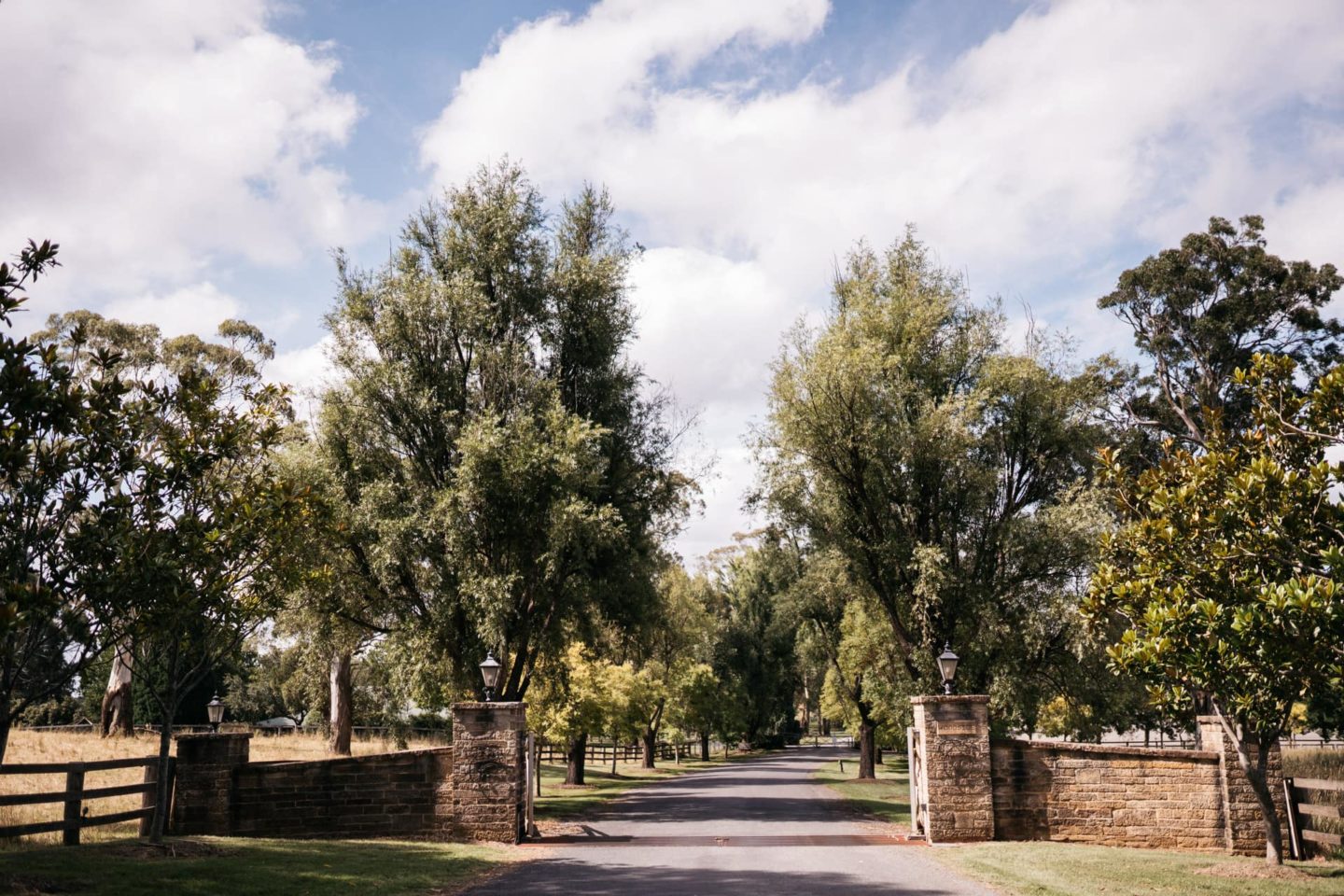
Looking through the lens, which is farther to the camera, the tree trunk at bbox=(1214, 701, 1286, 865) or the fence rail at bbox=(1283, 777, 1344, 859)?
the fence rail at bbox=(1283, 777, 1344, 859)

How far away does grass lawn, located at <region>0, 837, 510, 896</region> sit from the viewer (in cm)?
1029

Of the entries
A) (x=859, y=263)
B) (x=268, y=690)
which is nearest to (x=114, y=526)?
(x=859, y=263)

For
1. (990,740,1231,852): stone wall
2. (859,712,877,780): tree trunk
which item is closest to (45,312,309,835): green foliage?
(990,740,1231,852): stone wall

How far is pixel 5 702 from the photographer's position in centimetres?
1039

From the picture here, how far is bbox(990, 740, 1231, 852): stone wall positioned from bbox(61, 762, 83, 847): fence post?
1375cm

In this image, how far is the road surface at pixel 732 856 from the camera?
37.1 feet

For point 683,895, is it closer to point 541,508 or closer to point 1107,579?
point 1107,579

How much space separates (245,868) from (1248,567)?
39.6ft

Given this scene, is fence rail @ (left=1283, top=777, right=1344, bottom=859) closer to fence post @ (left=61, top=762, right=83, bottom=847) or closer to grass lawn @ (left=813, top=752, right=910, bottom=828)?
grass lawn @ (left=813, top=752, right=910, bottom=828)

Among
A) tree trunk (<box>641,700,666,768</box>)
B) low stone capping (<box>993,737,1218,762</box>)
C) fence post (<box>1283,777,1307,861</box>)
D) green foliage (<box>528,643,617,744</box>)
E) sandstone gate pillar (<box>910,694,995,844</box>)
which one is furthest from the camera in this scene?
tree trunk (<box>641,700,666,768</box>)

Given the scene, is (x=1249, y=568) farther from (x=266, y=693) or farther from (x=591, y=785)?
(x=266, y=693)

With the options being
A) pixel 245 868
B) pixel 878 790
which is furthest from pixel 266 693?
pixel 245 868

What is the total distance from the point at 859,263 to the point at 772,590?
34.7 m

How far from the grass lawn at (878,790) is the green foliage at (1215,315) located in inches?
609
